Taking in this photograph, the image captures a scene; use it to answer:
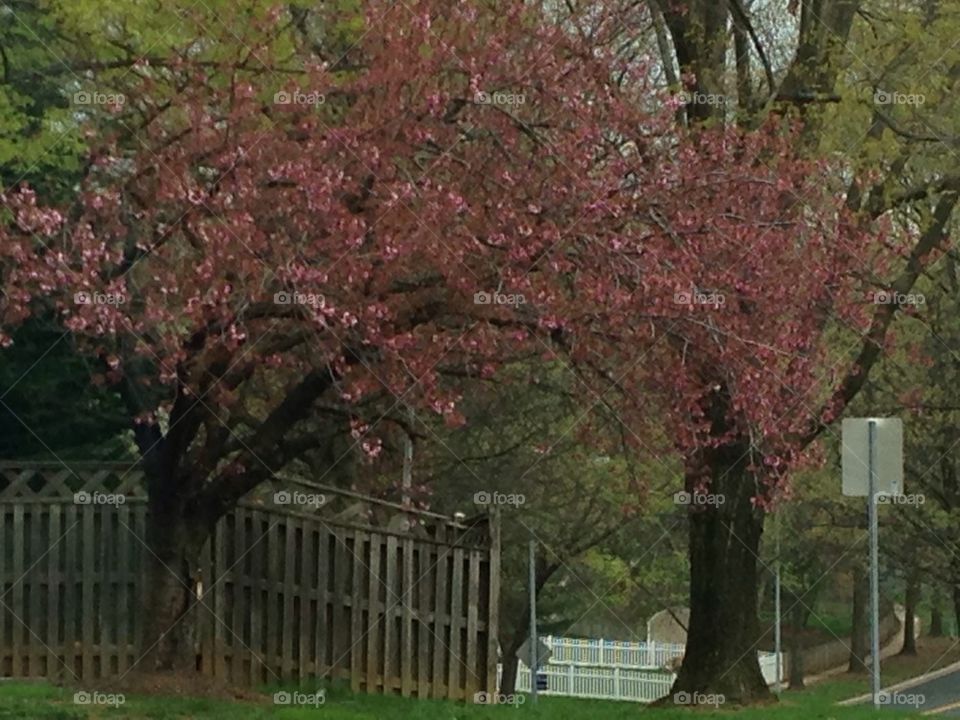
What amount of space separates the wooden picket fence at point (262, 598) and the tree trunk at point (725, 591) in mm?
3842

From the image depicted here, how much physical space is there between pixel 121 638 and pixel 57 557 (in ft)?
3.45

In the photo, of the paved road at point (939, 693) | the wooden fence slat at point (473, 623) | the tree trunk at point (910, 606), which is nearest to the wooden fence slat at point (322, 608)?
the wooden fence slat at point (473, 623)

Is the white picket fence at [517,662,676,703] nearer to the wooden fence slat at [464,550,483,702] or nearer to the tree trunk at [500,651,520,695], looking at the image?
the tree trunk at [500,651,520,695]

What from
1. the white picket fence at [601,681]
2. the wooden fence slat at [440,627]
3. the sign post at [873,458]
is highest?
the sign post at [873,458]

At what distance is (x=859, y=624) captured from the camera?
66.9 m

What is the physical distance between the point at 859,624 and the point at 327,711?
5474 centimetres

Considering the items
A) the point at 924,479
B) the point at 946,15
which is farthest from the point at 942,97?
the point at 924,479

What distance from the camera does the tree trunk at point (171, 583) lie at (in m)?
17.7

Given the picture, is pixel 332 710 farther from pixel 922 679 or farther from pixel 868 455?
pixel 922 679

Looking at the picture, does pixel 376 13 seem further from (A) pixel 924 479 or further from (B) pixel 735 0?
(A) pixel 924 479

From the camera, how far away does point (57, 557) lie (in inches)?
738

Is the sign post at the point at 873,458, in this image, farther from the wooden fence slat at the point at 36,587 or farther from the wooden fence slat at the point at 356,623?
the wooden fence slat at the point at 36,587

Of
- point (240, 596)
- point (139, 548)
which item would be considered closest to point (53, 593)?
point (139, 548)

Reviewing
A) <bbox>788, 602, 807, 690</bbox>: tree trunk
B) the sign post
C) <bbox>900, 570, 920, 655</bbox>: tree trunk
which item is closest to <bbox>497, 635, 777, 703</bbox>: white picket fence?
<bbox>788, 602, 807, 690</bbox>: tree trunk
